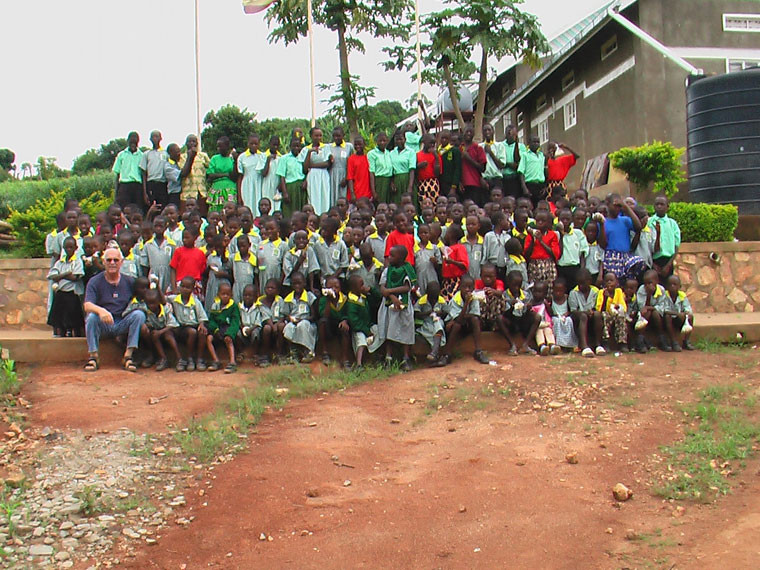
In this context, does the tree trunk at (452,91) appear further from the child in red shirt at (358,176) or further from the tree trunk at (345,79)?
the child in red shirt at (358,176)

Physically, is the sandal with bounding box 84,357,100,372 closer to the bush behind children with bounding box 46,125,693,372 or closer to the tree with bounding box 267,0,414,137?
the bush behind children with bounding box 46,125,693,372

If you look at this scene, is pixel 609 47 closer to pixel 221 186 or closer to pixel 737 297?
pixel 737 297

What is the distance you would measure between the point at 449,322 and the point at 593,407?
191 centimetres

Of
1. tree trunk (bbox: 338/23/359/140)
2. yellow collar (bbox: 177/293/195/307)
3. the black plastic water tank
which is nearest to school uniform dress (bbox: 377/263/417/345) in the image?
yellow collar (bbox: 177/293/195/307)

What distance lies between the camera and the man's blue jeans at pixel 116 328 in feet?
24.3

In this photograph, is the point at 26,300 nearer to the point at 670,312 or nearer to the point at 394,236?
the point at 394,236

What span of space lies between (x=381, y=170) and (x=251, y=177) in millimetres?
1641

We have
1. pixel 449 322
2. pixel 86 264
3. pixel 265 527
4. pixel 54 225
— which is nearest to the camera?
pixel 265 527

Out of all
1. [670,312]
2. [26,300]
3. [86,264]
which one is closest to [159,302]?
[86,264]

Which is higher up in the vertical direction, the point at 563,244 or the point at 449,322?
the point at 563,244

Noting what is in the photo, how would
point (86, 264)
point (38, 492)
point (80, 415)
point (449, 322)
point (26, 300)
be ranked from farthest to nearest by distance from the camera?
point (26, 300) < point (86, 264) < point (449, 322) < point (80, 415) < point (38, 492)

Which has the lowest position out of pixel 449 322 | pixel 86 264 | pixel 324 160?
pixel 449 322

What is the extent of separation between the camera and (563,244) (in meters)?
8.01

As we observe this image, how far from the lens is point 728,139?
1088cm
